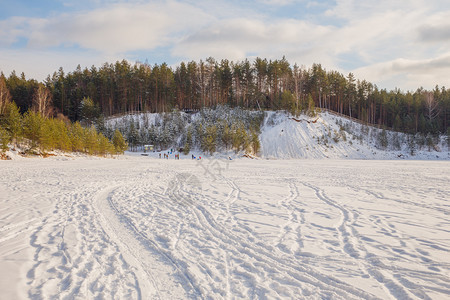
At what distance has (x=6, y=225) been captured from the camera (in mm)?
6059

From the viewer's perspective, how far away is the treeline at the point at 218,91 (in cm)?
6362

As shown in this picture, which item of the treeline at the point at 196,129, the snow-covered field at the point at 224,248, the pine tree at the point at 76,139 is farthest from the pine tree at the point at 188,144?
the snow-covered field at the point at 224,248

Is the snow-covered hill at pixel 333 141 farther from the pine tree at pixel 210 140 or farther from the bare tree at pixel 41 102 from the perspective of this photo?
the bare tree at pixel 41 102

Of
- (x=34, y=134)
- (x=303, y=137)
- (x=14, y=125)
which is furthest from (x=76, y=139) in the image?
(x=303, y=137)

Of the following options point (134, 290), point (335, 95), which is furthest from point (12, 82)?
point (335, 95)

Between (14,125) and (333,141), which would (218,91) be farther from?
(14,125)

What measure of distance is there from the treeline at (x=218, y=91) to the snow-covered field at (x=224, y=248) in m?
55.3

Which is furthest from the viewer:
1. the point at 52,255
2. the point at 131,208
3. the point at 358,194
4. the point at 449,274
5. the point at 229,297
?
the point at 358,194

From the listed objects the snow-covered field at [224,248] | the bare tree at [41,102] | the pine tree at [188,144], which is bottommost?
the snow-covered field at [224,248]

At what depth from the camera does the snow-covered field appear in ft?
11.2

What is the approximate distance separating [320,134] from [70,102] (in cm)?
6881

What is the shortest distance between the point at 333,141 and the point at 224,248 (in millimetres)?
52326

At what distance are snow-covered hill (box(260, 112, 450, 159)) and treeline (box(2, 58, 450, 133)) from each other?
7.75m

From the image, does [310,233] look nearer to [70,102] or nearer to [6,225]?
[6,225]
